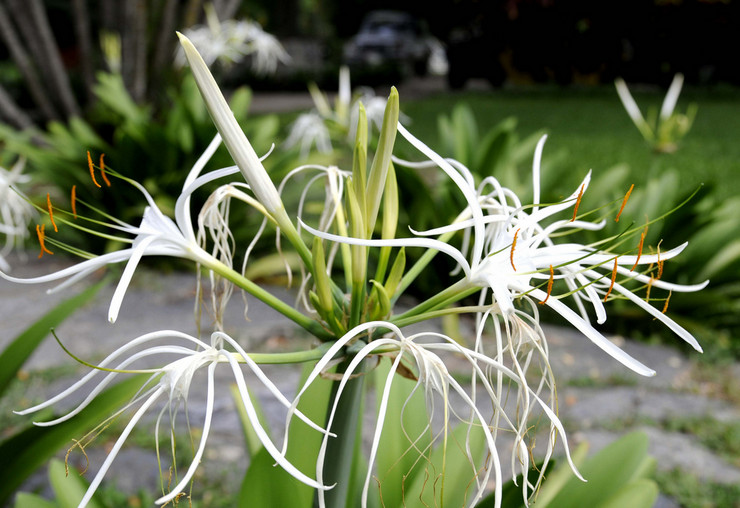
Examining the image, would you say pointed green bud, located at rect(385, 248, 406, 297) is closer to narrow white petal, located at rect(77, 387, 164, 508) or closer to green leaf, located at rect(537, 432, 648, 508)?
narrow white petal, located at rect(77, 387, 164, 508)

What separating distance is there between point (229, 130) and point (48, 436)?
0.98 metres

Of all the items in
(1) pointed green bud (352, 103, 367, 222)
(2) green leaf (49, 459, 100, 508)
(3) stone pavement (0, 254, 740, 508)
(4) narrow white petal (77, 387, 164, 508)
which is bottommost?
(3) stone pavement (0, 254, 740, 508)

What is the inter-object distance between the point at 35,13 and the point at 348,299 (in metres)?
6.23

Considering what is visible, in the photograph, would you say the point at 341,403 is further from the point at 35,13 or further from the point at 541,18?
the point at 541,18

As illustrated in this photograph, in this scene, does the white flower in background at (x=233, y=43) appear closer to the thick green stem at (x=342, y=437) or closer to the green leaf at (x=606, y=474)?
the green leaf at (x=606, y=474)

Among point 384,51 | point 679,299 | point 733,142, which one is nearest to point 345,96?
point 679,299

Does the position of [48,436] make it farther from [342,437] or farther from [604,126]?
[604,126]

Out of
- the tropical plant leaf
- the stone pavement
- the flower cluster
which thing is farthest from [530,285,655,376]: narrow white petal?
the stone pavement

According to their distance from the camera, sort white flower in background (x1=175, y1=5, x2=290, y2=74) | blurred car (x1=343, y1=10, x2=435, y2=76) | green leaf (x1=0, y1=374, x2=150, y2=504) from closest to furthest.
A: green leaf (x1=0, y1=374, x2=150, y2=504)
white flower in background (x1=175, y1=5, x2=290, y2=74)
blurred car (x1=343, y1=10, x2=435, y2=76)

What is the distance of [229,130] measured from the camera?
708mm

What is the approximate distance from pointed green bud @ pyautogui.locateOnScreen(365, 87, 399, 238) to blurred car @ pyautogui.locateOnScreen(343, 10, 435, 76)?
58.0ft

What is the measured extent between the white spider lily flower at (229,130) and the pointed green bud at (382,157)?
108mm

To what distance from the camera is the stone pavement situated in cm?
228

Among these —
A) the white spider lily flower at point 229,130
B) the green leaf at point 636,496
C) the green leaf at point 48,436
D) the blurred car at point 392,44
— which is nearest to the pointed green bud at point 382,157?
the white spider lily flower at point 229,130
